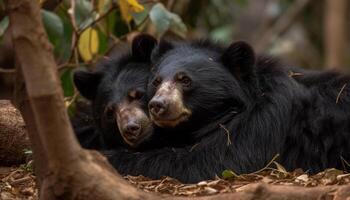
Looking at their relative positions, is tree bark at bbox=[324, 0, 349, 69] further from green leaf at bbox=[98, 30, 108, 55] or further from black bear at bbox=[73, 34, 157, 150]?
black bear at bbox=[73, 34, 157, 150]

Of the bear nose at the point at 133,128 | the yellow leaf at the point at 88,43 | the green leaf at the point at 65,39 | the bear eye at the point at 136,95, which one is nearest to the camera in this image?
the bear nose at the point at 133,128

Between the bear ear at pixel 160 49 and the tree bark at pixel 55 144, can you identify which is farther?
the bear ear at pixel 160 49

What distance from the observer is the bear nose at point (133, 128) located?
20.5ft

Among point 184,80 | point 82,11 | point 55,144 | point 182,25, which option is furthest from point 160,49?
point 55,144

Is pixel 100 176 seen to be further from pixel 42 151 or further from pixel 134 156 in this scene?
pixel 134 156

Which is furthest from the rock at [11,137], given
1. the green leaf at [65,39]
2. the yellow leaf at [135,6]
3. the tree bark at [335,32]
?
the tree bark at [335,32]

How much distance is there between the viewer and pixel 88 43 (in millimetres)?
8250

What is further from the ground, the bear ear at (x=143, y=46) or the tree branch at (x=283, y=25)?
the bear ear at (x=143, y=46)

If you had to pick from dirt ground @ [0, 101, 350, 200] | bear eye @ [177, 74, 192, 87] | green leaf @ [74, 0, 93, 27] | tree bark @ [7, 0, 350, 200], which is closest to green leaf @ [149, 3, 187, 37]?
green leaf @ [74, 0, 93, 27]

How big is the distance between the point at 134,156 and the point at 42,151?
230 cm

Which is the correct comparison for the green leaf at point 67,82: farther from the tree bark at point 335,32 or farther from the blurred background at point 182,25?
the tree bark at point 335,32

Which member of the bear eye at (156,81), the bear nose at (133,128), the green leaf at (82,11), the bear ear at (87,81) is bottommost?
the bear nose at (133,128)

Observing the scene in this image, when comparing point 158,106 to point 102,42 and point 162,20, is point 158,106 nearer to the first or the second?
point 162,20

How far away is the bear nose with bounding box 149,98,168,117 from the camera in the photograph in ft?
19.7
